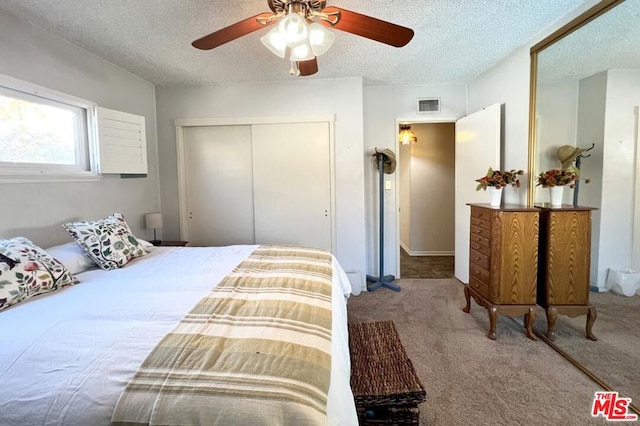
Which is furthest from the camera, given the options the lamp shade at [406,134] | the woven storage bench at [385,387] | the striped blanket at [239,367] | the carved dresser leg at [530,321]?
the lamp shade at [406,134]

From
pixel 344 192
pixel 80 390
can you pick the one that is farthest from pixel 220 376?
pixel 344 192

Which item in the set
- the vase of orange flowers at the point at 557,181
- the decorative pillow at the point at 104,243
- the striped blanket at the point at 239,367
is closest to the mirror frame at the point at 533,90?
the vase of orange flowers at the point at 557,181

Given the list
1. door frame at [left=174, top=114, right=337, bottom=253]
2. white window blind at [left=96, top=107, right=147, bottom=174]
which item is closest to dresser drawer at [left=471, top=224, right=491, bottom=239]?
door frame at [left=174, top=114, right=337, bottom=253]

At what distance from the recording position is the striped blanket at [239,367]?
0.82 meters

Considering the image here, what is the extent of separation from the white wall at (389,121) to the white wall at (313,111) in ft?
1.30

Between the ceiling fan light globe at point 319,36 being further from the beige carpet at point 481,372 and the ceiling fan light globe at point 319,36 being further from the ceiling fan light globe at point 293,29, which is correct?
the beige carpet at point 481,372

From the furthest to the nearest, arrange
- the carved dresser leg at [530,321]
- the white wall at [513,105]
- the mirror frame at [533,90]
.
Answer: the white wall at [513,105]
the carved dresser leg at [530,321]
the mirror frame at [533,90]

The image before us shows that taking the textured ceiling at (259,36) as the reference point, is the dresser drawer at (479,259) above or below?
below

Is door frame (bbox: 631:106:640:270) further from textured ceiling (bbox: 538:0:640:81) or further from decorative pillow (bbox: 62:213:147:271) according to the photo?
decorative pillow (bbox: 62:213:147:271)

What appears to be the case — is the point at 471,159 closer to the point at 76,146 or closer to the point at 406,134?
the point at 406,134

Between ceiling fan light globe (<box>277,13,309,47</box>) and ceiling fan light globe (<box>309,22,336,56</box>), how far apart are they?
0.25 feet

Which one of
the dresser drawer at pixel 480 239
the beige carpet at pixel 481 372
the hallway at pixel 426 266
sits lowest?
the beige carpet at pixel 481 372

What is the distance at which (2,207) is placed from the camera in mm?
2039

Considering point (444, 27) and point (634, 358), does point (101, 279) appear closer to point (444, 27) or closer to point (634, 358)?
point (444, 27)
